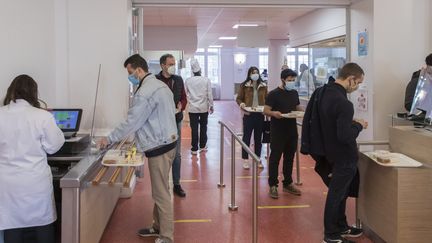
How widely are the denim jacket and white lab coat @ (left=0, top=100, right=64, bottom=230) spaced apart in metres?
0.58

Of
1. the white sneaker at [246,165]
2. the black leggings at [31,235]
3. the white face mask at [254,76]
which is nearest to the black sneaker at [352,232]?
the black leggings at [31,235]

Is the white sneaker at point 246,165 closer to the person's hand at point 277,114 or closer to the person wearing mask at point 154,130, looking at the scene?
the person's hand at point 277,114

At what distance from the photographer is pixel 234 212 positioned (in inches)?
173

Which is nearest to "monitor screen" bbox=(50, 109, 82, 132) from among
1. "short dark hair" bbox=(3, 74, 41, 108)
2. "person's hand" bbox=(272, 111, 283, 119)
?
"short dark hair" bbox=(3, 74, 41, 108)

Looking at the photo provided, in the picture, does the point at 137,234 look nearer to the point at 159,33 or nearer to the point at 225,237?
the point at 225,237

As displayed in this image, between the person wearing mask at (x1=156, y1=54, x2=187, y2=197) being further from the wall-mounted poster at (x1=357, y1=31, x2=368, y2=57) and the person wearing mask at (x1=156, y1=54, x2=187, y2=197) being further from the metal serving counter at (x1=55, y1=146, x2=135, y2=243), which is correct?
the wall-mounted poster at (x1=357, y1=31, x2=368, y2=57)

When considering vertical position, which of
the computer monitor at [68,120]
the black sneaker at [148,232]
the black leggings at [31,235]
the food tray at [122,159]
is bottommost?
the black sneaker at [148,232]

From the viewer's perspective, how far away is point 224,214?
4336 mm

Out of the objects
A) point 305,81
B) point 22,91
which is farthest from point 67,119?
point 305,81

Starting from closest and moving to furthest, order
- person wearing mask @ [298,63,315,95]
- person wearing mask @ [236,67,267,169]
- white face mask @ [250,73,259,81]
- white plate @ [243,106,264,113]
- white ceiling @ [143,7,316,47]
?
white plate @ [243,106,264,113] → person wearing mask @ [236,67,267,169] → white face mask @ [250,73,259,81] → white ceiling @ [143,7,316,47] → person wearing mask @ [298,63,315,95]

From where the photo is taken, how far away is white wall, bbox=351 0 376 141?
17.3 feet

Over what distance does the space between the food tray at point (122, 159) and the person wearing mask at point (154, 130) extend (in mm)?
107

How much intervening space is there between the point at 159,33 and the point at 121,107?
651 cm

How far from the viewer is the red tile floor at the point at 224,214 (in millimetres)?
3768
